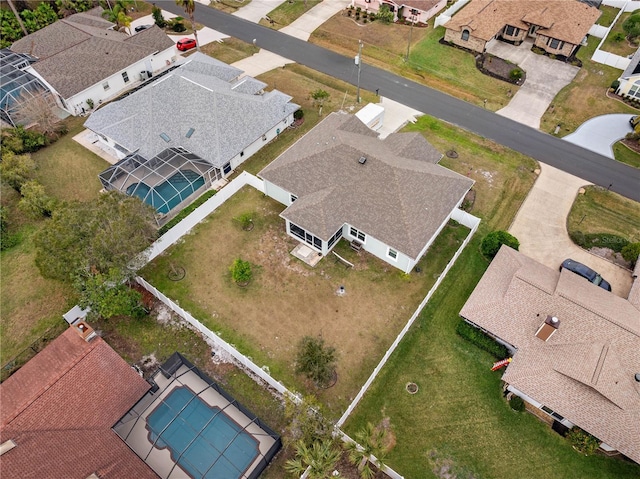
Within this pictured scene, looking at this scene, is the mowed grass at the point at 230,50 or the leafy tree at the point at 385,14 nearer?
the mowed grass at the point at 230,50

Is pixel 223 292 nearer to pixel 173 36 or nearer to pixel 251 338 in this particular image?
pixel 251 338

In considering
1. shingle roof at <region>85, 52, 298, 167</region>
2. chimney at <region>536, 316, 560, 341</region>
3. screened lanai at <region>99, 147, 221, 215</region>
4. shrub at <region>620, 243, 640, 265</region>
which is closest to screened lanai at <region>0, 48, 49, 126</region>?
shingle roof at <region>85, 52, 298, 167</region>

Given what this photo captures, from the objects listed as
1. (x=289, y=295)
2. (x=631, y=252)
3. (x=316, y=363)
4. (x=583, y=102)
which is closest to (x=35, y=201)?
(x=289, y=295)

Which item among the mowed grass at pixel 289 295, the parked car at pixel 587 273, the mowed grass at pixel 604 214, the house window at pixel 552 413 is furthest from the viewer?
the mowed grass at pixel 604 214

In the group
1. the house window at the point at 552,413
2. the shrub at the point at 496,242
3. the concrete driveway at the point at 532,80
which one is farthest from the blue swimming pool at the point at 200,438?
the concrete driveway at the point at 532,80

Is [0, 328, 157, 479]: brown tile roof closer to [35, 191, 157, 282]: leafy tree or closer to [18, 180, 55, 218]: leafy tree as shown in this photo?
[35, 191, 157, 282]: leafy tree

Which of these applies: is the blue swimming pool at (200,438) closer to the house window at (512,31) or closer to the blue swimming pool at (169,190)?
the blue swimming pool at (169,190)

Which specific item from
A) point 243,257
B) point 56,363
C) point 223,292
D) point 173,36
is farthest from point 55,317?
point 173,36
